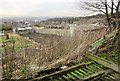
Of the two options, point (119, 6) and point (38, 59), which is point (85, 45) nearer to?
point (38, 59)

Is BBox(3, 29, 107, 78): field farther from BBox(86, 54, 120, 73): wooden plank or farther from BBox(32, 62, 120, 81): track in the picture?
BBox(32, 62, 120, 81): track

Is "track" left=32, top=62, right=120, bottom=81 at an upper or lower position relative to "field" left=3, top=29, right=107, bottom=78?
lower

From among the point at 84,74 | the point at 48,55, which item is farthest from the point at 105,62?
the point at 48,55

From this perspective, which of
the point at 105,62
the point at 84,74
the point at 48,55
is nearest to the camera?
the point at 84,74

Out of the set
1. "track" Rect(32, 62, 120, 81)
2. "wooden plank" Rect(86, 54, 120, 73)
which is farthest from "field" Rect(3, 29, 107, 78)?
"track" Rect(32, 62, 120, 81)

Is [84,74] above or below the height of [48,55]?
below

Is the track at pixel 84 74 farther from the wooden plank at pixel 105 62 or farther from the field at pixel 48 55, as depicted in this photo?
the field at pixel 48 55

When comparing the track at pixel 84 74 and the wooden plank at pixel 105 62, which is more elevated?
the wooden plank at pixel 105 62

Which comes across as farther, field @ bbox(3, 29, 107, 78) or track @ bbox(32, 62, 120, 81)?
field @ bbox(3, 29, 107, 78)

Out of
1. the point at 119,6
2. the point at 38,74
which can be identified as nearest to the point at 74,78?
the point at 38,74

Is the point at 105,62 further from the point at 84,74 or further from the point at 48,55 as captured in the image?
the point at 48,55

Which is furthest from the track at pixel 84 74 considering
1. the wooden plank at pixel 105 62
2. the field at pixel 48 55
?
the field at pixel 48 55
